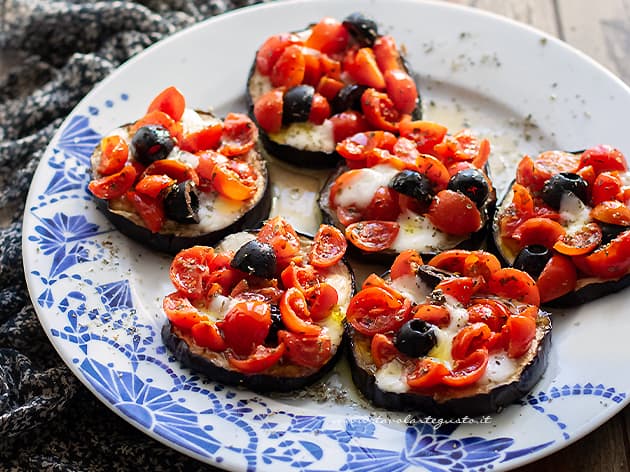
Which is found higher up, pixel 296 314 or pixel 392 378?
pixel 296 314

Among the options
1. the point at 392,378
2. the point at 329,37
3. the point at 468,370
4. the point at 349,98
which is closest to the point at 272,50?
the point at 329,37

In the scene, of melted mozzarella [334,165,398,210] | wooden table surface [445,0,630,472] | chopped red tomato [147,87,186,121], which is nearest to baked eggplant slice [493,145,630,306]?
melted mozzarella [334,165,398,210]

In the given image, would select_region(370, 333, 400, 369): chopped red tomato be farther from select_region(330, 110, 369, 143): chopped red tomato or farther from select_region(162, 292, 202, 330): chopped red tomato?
select_region(330, 110, 369, 143): chopped red tomato

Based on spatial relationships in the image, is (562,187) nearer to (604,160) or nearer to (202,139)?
(604,160)

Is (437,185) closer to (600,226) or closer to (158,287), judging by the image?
(600,226)

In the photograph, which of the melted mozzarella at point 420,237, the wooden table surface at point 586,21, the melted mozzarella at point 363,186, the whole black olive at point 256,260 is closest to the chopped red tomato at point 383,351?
the whole black olive at point 256,260

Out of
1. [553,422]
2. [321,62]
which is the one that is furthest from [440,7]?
[553,422]

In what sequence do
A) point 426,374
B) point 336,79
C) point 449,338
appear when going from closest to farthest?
point 426,374 < point 449,338 < point 336,79

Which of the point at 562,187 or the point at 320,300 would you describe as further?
the point at 562,187
